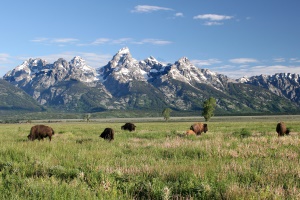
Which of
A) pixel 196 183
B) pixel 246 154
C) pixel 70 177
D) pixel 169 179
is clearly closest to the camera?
pixel 196 183

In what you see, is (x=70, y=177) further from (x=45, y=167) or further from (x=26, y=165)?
(x=26, y=165)

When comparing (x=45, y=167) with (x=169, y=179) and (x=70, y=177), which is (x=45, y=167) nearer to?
(x=70, y=177)

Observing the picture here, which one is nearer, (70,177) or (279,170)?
(279,170)

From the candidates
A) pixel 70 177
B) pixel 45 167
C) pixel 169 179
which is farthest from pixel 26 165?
pixel 169 179

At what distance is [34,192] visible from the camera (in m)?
7.07

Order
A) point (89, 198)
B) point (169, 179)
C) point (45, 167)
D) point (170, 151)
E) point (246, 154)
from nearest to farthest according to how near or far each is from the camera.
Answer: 1. point (89, 198)
2. point (169, 179)
3. point (45, 167)
4. point (246, 154)
5. point (170, 151)

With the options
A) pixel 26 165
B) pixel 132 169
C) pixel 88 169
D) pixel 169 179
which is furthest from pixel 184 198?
pixel 26 165

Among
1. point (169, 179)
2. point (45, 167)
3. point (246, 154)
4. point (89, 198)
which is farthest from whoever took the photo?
point (246, 154)

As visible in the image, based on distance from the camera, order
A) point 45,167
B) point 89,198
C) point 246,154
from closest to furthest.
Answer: point 89,198 < point 45,167 < point 246,154

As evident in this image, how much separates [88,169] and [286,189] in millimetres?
5916

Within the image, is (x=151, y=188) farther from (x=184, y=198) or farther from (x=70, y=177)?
(x=70, y=177)

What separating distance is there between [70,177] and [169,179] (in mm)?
3157

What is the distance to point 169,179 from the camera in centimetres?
851

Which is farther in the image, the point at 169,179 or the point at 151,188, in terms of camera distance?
the point at 169,179
